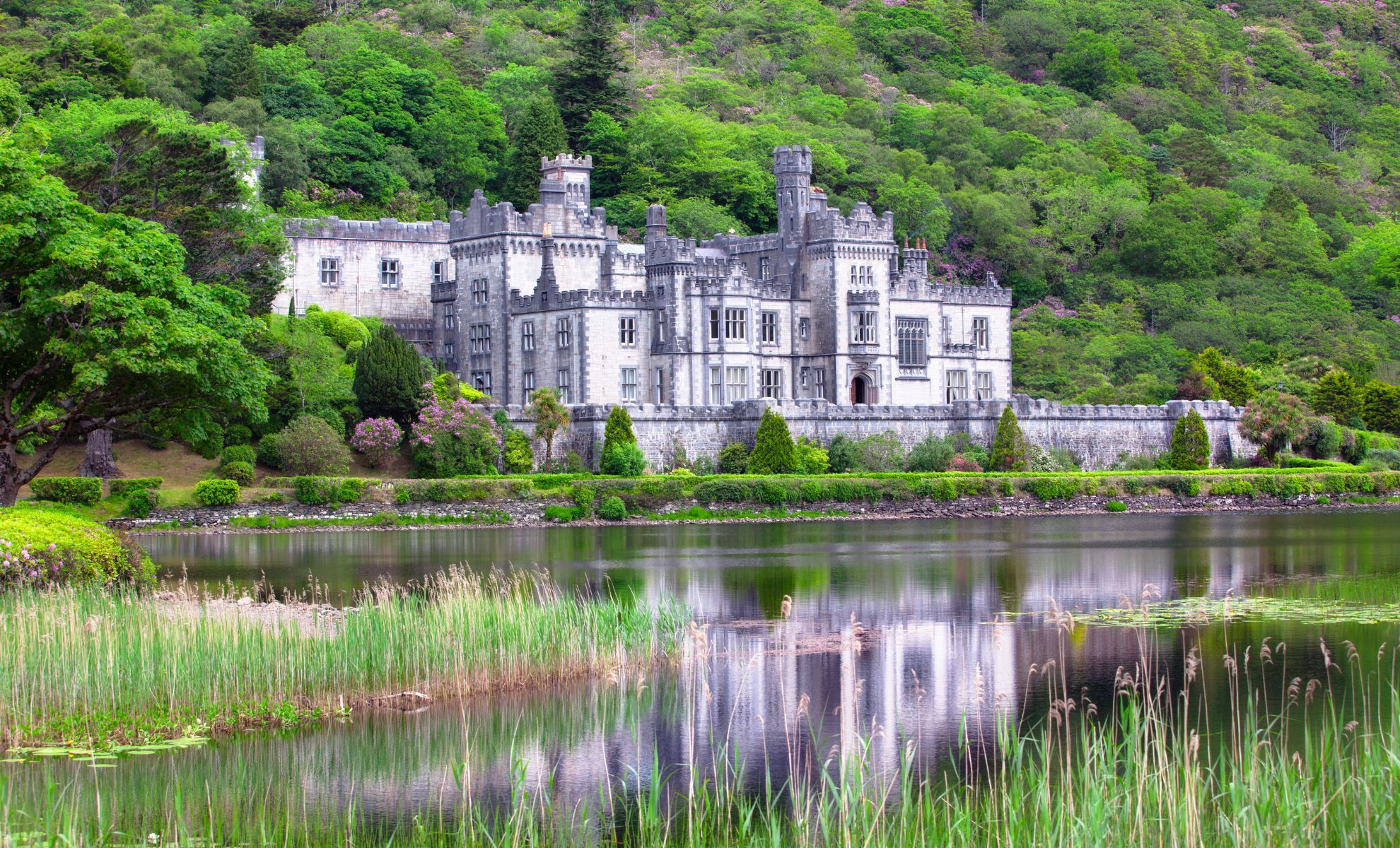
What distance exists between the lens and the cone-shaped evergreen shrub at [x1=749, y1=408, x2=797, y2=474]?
2250 inches

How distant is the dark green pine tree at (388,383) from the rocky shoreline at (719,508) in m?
5.53

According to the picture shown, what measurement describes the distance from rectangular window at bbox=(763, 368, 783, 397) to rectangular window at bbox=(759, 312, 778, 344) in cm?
115

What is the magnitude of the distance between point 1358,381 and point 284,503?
1959 inches

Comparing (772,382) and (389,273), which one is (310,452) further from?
(772,382)

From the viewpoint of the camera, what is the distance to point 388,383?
5472 cm

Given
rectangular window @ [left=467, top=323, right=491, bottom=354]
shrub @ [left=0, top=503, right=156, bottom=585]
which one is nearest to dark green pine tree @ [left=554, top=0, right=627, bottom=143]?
rectangular window @ [left=467, top=323, right=491, bottom=354]

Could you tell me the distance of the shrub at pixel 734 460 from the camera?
58.0 m

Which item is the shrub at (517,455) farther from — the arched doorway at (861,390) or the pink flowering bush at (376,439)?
the arched doorway at (861,390)

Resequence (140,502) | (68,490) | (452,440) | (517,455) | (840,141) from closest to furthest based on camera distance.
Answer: (68,490), (140,502), (452,440), (517,455), (840,141)

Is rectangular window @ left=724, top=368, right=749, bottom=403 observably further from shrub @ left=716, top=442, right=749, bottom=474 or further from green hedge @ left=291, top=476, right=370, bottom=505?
green hedge @ left=291, top=476, right=370, bottom=505

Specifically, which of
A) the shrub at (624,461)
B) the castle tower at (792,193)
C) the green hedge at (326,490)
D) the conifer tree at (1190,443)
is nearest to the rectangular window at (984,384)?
the conifer tree at (1190,443)

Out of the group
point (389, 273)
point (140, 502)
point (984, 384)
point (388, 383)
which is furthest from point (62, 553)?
point (984, 384)

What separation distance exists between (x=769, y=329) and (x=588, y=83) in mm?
30606

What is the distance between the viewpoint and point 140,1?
10388 centimetres
